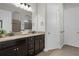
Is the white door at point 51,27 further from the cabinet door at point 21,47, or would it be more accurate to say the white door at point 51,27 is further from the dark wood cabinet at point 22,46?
the cabinet door at point 21,47

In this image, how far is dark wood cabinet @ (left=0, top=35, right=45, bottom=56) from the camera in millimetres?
2718

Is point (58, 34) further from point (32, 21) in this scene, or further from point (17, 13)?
point (17, 13)

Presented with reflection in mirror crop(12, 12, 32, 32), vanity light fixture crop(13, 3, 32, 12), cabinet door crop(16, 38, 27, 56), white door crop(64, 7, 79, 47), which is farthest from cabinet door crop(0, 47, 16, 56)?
white door crop(64, 7, 79, 47)

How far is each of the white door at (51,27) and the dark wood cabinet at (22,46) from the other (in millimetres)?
578

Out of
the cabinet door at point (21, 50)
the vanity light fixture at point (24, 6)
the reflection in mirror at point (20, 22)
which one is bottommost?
the cabinet door at point (21, 50)

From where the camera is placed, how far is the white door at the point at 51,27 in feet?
18.2

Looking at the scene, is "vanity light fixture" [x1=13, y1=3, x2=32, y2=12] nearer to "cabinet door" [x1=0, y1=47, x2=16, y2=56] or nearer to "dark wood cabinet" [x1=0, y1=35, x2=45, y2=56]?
"dark wood cabinet" [x1=0, y1=35, x2=45, y2=56]

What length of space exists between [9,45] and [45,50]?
279cm

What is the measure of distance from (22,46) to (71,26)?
167 inches

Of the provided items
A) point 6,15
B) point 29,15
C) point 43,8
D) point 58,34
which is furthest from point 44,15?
point 6,15

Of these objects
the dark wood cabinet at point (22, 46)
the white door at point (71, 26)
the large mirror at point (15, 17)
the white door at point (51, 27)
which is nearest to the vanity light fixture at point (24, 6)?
the large mirror at point (15, 17)

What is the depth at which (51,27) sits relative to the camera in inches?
223

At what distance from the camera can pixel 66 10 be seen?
23.7 ft

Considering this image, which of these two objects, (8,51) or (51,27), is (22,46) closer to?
(8,51)
